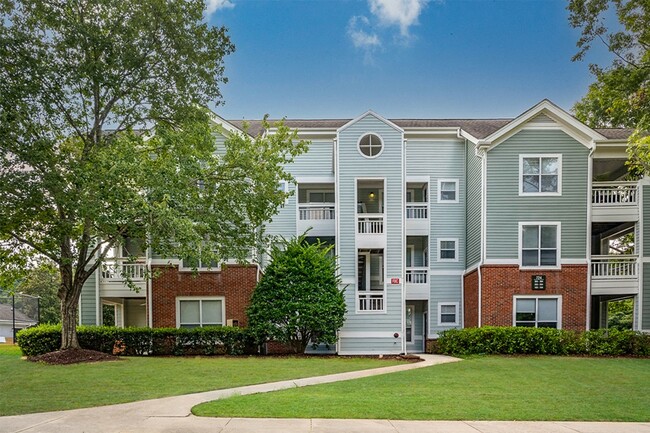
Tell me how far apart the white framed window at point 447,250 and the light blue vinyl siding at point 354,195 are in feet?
9.12

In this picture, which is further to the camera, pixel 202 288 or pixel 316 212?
pixel 316 212

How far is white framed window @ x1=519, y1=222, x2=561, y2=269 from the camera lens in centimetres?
1731

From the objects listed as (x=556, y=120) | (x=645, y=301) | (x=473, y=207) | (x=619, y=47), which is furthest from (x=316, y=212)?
(x=645, y=301)

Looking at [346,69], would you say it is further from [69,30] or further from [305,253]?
[69,30]

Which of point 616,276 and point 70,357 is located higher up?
point 616,276

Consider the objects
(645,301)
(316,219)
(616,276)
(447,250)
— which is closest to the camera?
(645,301)

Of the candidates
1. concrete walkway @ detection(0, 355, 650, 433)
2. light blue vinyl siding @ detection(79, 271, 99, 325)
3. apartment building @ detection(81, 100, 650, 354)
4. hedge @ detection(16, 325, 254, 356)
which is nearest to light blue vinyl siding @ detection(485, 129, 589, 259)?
apartment building @ detection(81, 100, 650, 354)

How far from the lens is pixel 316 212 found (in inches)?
750

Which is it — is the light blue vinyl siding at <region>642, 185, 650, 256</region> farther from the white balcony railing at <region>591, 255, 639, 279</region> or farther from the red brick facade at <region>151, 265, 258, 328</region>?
the red brick facade at <region>151, 265, 258, 328</region>

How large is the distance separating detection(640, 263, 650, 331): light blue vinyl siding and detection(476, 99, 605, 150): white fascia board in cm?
519

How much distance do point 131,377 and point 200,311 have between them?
6922 millimetres

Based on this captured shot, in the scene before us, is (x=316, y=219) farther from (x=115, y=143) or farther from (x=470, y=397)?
(x=470, y=397)

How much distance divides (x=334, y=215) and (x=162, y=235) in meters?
8.63

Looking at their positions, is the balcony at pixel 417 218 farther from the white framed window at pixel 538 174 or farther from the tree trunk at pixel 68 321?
the tree trunk at pixel 68 321
